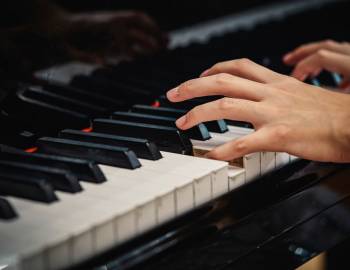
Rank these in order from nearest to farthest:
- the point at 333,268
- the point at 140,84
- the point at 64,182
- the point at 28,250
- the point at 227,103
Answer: the point at 28,250 < the point at 64,182 < the point at 227,103 < the point at 140,84 < the point at 333,268

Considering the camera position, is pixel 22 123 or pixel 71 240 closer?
pixel 71 240

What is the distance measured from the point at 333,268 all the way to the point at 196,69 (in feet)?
3.12

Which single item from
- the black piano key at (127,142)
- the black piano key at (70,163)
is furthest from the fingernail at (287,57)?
the black piano key at (70,163)

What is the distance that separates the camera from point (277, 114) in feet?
3.88

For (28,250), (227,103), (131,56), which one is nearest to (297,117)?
(227,103)

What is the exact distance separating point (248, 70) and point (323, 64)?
16.2 inches

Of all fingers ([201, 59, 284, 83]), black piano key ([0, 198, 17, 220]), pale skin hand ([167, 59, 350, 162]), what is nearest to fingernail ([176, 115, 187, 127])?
pale skin hand ([167, 59, 350, 162])

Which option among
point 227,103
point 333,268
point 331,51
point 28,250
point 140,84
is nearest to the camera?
point 28,250

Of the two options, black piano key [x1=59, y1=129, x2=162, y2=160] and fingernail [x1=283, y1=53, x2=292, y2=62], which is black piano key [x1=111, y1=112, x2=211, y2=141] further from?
fingernail [x1=283, y1=53, x2=292, y2=62]

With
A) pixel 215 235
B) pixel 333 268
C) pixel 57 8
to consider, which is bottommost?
pixel 333 268

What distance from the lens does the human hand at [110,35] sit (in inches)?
68.8

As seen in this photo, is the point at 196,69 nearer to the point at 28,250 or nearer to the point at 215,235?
the point at 215,235

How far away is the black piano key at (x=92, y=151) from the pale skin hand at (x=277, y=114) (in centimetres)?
15

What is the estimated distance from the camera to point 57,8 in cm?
175
